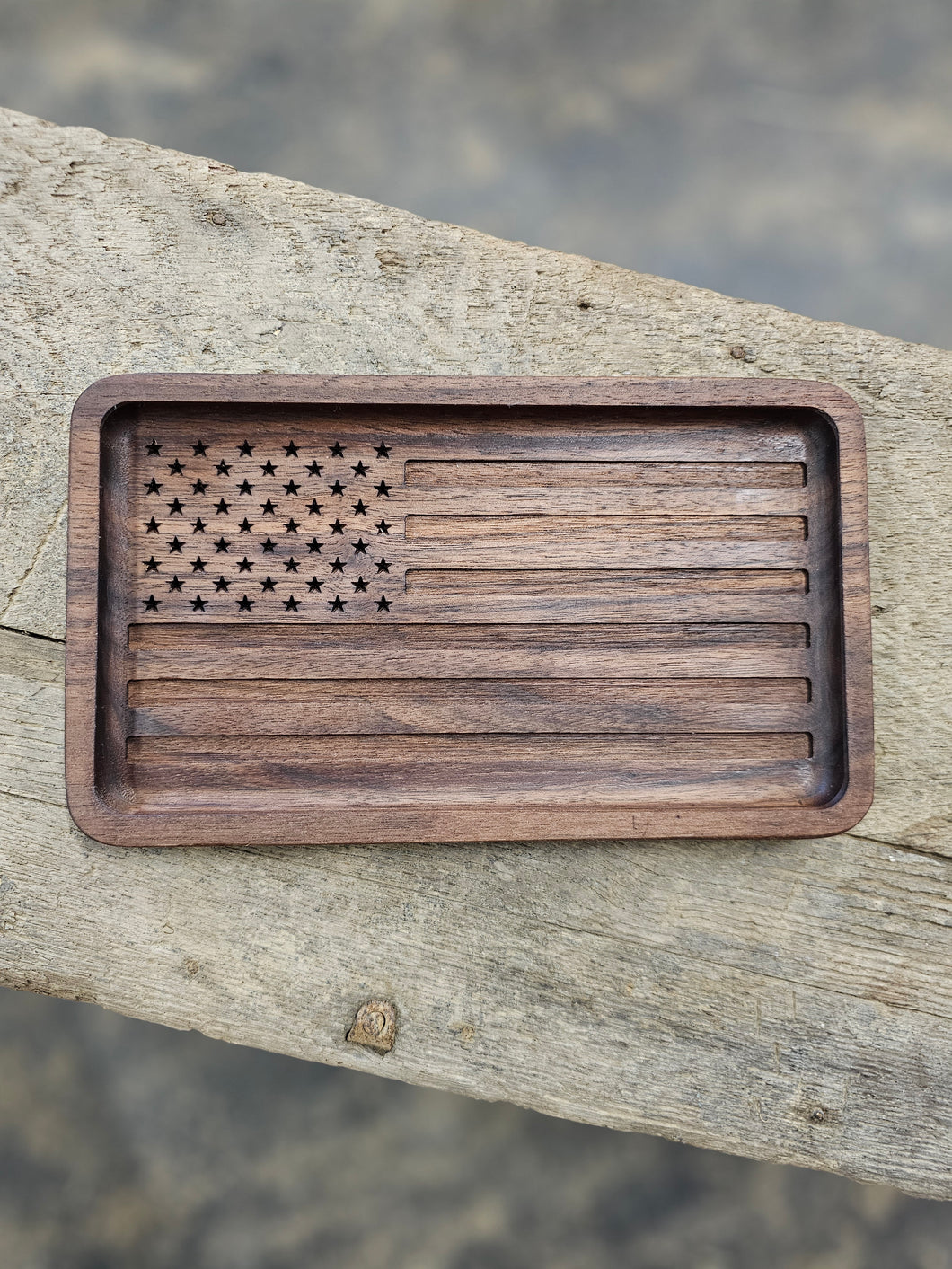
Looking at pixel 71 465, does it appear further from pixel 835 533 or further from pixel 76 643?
pixel 835 533

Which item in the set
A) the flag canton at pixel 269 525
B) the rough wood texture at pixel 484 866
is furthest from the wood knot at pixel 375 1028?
the flag canton at pixel 269 525

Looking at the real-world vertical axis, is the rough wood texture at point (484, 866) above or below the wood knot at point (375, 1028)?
above

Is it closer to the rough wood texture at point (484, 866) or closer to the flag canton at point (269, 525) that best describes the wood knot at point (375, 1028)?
the rough wood texture at point (484, 866)

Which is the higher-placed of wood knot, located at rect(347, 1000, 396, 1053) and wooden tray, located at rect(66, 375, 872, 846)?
wooden tray, located at rect(66, 375, 872, 846)

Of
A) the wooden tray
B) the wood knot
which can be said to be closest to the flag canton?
the wooden tray

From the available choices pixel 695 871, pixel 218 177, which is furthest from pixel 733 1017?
pixel 218 177

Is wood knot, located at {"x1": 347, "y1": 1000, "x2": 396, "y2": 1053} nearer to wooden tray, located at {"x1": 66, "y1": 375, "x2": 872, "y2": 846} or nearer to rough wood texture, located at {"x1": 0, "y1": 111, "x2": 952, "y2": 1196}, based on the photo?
rough wood texture, located at {"x1": 0, "y1": 111, "x2": 952, "y2": 1196}

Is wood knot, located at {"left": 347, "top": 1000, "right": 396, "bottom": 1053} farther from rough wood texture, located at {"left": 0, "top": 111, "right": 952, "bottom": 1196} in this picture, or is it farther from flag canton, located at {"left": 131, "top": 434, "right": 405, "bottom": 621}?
flag canton, located at {"left": 131, "top": 434, "right": 405, "bottom": 621}
